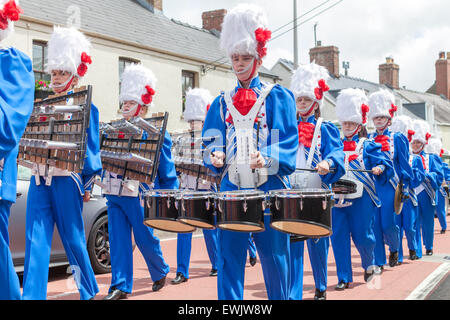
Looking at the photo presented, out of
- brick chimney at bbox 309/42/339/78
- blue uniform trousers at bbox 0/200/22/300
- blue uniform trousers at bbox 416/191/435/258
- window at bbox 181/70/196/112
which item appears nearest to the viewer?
blue uniform trousers at bbox 0/200/22/300

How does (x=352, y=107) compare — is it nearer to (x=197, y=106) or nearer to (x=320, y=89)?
(x=320, y=89)

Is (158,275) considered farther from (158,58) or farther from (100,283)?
(158,58)

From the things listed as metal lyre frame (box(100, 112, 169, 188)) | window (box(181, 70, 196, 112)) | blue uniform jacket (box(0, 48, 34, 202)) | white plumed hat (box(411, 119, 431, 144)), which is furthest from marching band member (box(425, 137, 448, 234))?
blue uniform jacket (box(0, 48, 34, 202))

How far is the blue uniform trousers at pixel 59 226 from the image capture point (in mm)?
5258

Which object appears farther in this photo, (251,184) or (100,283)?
(100,283)

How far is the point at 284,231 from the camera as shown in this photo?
4.25 metres

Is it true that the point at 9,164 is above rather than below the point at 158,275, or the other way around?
above

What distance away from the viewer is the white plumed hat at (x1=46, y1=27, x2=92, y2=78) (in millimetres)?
5898

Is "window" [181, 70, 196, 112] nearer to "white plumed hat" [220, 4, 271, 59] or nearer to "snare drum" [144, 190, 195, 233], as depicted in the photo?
"snare drum" [144, 190, 195, 233]

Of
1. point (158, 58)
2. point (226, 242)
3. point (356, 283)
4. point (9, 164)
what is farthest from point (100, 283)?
point (158, 58)

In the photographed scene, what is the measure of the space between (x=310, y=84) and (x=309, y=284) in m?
2.67

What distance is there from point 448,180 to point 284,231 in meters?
13.7

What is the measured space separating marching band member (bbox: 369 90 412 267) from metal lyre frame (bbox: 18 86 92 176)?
502 centimetres

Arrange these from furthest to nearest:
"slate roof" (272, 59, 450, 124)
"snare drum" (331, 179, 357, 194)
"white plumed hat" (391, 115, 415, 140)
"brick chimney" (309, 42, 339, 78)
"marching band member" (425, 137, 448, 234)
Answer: "slate roof" (272, 59, 450, 124), "brick chimney" (309, 42, 339, 78), "marching band member" (425, 137, 448, 234), "white plumed hat" (391, 115, 415, 140), "snare drum" (331, 179, 357, 194)
